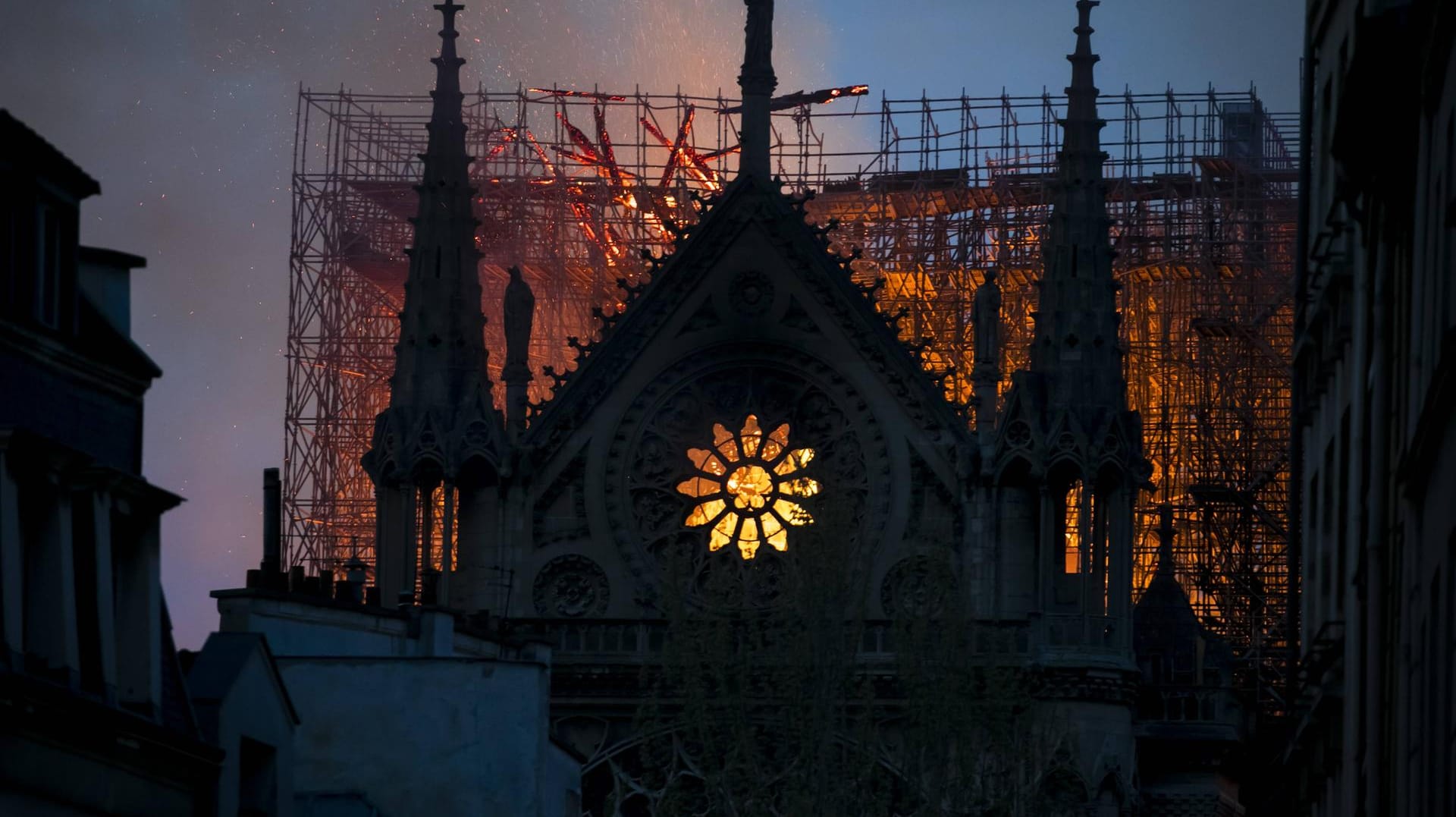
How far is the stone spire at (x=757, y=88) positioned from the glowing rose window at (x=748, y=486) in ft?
13.7

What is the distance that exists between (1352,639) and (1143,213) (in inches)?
1580

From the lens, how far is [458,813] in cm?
4253

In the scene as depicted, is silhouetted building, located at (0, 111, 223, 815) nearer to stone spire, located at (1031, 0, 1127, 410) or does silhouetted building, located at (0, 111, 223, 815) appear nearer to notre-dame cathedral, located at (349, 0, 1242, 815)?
notre-dame cathedral, located at (349, 0, 1242, 815)

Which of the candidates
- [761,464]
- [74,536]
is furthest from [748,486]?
[74,536]

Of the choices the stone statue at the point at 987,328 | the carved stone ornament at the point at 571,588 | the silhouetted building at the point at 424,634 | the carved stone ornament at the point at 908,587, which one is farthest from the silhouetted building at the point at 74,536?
the stone statue at the point at 987,328

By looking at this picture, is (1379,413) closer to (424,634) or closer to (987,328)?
(424,634)

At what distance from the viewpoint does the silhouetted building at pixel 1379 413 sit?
78.5 ft

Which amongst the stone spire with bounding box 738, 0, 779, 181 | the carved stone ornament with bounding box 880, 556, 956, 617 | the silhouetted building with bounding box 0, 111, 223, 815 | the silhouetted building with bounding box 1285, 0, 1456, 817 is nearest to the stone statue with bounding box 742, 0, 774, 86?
the stone spire with bounding box 738, 0, 779, 181

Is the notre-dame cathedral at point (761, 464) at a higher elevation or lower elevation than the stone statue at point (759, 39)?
lower

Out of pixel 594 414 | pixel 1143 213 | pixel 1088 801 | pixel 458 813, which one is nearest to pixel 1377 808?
pixel 458 813

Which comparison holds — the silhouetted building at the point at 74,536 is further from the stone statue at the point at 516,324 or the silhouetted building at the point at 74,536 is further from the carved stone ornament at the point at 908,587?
the stone statue at the point at 516,324

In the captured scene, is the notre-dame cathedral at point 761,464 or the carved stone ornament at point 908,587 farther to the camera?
the notre-dame cathedral at point 761,464

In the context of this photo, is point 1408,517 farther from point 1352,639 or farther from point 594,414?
point 594,414

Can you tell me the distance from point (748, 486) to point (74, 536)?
28422 mm
